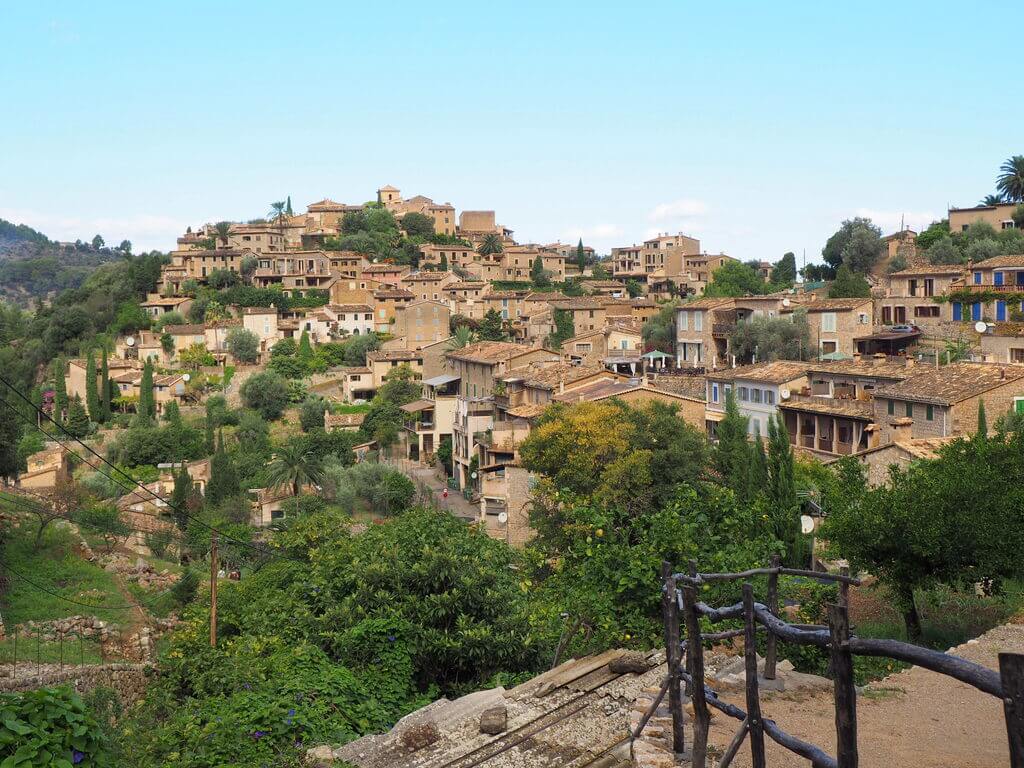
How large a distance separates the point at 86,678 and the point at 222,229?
82080 mm

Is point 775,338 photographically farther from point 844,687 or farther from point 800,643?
point 844,687

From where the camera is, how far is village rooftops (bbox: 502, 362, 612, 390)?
4184cm

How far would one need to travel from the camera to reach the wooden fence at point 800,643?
3700 mm

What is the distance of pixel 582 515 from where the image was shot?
41.3 ft

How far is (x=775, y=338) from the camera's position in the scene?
4741cm

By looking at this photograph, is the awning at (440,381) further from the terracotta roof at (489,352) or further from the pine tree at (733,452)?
the pine tree at (733,452)

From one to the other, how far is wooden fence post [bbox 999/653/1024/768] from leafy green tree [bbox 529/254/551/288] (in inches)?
3305

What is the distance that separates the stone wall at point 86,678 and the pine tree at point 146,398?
142ft

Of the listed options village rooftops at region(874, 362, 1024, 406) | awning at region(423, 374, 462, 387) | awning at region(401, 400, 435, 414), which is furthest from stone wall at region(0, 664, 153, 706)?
awning at region(423, 374, 462, 387)

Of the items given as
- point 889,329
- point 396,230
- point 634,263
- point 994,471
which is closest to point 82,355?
point 396,230

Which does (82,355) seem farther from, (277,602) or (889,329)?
(277,602)

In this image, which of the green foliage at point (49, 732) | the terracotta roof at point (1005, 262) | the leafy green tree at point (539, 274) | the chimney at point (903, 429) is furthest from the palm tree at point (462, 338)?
the green foliage at point (49, 732)

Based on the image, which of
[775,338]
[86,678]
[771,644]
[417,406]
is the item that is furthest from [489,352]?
[771,644]

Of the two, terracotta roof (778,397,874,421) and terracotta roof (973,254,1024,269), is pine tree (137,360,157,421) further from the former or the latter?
terracotta roof (973,254,1024,269)
